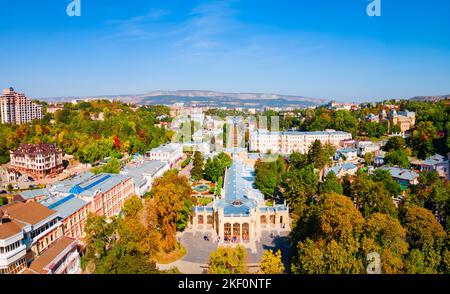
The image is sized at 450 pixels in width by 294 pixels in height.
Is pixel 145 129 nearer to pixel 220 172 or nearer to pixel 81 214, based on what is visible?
pixel 220 172

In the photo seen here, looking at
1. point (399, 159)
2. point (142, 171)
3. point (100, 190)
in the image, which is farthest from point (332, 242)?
point (399, 159)

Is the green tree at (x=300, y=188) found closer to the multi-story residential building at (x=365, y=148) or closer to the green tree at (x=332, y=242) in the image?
the green tree at (x=332, y=242)

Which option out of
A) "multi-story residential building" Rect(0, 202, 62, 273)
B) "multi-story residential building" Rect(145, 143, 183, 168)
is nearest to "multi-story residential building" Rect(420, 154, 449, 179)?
"multi-story residential building" Rect(145, 143, 183, 168)

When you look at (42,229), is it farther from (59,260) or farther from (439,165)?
(439,165)

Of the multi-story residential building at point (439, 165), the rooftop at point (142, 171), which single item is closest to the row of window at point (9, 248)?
the rooftop at point (142, 171)
